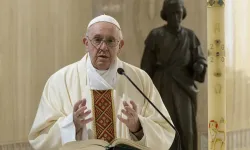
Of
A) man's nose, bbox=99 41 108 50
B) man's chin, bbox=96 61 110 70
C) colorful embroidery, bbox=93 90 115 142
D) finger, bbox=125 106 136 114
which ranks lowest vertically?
colorful embroidery, bbox=93 90 115 142

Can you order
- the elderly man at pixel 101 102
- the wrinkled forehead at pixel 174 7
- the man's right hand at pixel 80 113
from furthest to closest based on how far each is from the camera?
the wrinkled forehead at pixel 174 7
the elderly man at pixel 101 102
the man's right hand at pixel 80 113

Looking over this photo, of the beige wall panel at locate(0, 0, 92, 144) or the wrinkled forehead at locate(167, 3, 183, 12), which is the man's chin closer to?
the beige wall panel at locate(0, 0, 92, 144)

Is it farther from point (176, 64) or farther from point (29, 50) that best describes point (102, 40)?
point (176, 64)

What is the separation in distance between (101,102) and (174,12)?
1651 millimetres

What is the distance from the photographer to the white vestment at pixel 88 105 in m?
2.94

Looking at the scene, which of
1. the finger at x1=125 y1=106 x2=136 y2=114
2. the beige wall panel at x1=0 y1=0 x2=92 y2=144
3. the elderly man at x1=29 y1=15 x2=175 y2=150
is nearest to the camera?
the finger at x1=125 y1=106 x2=136 y2=114

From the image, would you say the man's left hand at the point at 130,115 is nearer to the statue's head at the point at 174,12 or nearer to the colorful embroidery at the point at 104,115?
the colorful embroidery at the point at 104,115

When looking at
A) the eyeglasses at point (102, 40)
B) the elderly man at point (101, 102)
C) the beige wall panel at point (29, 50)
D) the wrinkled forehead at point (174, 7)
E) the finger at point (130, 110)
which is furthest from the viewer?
the wrinkled forehead at point (174, 7)

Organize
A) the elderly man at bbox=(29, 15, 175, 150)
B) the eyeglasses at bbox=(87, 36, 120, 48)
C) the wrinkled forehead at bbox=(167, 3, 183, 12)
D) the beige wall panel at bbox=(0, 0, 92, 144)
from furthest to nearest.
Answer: the wrinkled forehead at bbox=(167, 3, 183, 12)
the beige wall panel at bbox=(0, 0, 92, 144)
the eyeglasses at bbox=(87, 36, 120, 48)
the elderly man at bbox=(29, 15, 175, 150)

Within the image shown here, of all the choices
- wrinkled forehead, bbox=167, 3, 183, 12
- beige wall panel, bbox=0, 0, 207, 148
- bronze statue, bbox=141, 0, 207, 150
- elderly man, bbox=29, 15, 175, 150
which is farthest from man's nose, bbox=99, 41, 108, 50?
wrinkled forehead, bbox=167, 3, 183, 12

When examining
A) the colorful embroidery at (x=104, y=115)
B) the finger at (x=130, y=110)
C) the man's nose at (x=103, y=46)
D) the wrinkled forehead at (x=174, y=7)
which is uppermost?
the wrinkled forehead at (x=174, y=7)

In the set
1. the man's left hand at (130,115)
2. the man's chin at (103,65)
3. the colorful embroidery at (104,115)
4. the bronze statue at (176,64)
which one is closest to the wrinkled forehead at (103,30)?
the man's chin at (103,65)

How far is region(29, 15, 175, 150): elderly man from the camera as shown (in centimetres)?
295

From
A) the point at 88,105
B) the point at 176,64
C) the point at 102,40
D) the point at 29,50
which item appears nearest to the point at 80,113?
the point at 88,105
